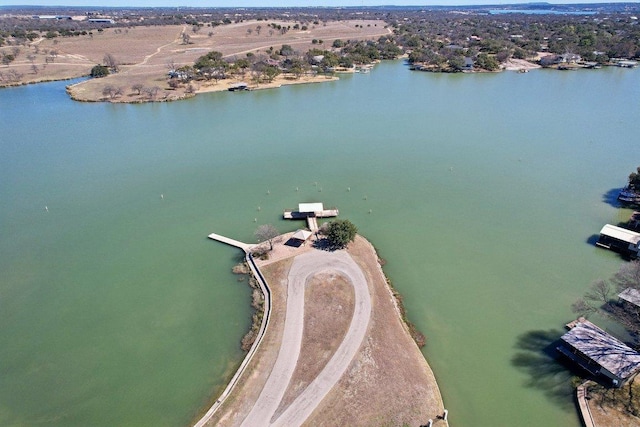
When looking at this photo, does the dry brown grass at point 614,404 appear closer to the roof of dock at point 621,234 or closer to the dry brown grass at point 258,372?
the roof of dock at point 621,234

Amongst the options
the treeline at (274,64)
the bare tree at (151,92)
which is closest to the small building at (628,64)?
the treeline at (274,64)

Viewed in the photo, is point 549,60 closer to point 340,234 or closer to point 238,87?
point 238,87

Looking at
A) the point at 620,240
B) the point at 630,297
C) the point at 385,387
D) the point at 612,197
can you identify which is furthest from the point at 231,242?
the point at 612,197

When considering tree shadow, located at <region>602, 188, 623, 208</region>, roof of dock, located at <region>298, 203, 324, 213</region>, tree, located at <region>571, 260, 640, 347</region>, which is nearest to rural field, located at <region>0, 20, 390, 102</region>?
roof of dock, located at <region>298, 203, 324, 213</region>

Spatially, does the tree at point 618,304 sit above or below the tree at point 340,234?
below

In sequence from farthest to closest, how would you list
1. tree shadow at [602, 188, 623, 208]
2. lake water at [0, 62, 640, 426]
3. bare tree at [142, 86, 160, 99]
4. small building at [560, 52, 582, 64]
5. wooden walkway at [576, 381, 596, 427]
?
small building at [560, 52, 582, 64] < bare tree at [142, 86, 160, 99] < tree shadow at [602, 188, 623, 208] < lake water at [0, 62, 640, 426] < wooden walkway at [576, 381, 596, 427]

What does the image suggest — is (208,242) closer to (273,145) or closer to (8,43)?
(273,145)

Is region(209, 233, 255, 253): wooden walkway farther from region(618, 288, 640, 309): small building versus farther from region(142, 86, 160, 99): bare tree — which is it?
region(142, 86, 160, 99): bare tree
